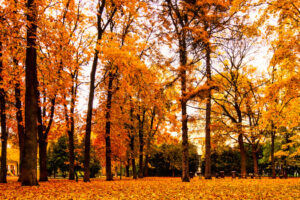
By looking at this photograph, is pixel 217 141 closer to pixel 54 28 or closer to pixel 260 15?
pixel 260 15

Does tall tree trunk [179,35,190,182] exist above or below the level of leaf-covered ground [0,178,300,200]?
above

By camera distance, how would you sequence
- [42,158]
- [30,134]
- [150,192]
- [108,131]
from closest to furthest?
[150,192]
[30,134]
[42,158]
[108,131]

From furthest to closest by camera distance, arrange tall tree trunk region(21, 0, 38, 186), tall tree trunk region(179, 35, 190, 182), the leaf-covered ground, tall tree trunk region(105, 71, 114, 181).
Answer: tall tree trunk region(105, 71, 114, 181) → tall tree trunk region(179, 35, 190, 182) → tall tree trunk region(21, 0, 38, 186) → the leaf-covered ground

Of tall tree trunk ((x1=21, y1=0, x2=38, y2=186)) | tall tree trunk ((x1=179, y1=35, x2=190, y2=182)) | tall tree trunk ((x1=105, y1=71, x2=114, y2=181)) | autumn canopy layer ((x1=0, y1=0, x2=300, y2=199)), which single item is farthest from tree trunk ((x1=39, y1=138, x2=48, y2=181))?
tall tree trunk ((x1=179, y1=35, x2=190, y2=182))

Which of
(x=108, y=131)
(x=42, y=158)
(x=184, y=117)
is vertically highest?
(x=184, y=117)

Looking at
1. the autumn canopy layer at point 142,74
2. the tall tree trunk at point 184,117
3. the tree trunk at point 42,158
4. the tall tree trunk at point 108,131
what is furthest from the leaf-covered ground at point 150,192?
the tall tree trunk at point 108,131

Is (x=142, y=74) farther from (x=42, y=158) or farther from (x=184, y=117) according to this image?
(x=42, y=158)

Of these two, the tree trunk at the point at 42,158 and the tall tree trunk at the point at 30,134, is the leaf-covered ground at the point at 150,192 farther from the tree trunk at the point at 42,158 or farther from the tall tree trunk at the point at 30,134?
the tree trunk at the point at 42,158

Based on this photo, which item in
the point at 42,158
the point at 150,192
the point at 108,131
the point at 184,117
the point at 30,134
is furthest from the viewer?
the point at 108,131

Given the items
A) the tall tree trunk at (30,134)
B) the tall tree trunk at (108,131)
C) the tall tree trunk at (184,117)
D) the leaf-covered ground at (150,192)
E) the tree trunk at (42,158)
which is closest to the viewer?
the leaf-covered ground at (150,192)

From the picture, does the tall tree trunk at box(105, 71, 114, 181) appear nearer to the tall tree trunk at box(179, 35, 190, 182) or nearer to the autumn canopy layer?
the autumn canopy layer

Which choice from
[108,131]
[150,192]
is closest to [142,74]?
[108,131]

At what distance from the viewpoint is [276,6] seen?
444 inches

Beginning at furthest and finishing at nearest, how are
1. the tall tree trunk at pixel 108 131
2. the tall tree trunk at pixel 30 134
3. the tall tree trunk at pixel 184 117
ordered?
the tall tree trunk at pixel 108 131 < the tall tree trunk at pixel 184 117 < the tall tree trunk at pixel 30 134
